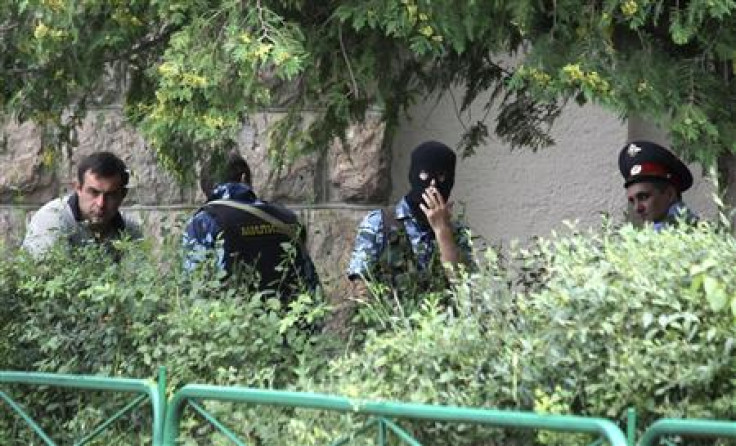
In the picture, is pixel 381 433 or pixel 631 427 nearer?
pixel 631 427

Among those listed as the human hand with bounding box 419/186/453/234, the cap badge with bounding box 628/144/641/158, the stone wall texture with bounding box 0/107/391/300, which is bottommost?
the human hand with bounding box 419/186/453/234

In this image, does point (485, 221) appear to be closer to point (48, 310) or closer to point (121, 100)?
point (121, 100)

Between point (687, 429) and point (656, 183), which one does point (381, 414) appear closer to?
point (687, 429)

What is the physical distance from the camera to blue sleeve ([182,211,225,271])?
20.2 feet

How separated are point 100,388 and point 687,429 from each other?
93.6 inches

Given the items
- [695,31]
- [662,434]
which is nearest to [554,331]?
[662,434]

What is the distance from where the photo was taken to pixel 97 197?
748cm

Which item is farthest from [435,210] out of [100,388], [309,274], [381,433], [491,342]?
[381,433]

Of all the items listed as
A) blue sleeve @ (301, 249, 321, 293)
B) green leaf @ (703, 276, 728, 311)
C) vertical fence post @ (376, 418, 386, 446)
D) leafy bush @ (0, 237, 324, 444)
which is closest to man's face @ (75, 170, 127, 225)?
leafy bush @ (0, 237, 324, 444)

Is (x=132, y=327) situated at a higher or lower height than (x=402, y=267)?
lower

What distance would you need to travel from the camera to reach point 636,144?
6.95 m

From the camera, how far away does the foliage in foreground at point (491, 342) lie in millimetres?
4230

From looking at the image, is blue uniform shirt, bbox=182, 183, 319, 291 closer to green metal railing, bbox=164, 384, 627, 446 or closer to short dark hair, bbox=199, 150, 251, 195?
short dark hair, bbox=199, 150, 251, 195

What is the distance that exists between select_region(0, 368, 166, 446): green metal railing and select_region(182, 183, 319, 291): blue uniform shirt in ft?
2.30
